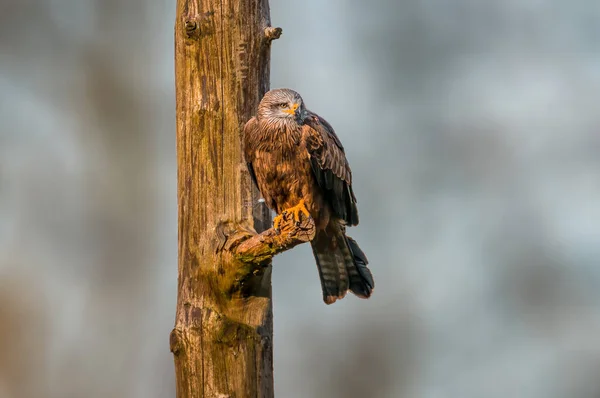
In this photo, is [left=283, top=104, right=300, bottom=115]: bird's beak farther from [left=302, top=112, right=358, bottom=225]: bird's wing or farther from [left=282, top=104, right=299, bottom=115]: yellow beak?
[left=302, top=112, right=358, bottom=225]: bird's wing

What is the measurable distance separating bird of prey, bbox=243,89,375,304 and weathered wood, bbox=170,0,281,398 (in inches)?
13.3

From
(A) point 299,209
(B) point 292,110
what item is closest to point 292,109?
(B) point 292,110

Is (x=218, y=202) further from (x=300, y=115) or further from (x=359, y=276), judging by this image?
(x=359, y=276)

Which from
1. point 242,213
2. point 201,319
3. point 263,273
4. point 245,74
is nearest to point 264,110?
point 245,74

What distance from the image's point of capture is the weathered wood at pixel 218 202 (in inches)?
126

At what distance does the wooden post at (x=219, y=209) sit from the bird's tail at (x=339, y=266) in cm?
70

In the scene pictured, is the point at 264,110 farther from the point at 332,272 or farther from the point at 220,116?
the point at 332,272

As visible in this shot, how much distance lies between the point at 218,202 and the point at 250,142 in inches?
15.7

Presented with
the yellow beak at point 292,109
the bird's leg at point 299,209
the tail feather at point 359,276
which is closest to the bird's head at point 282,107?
the yellow beak at point 292,109

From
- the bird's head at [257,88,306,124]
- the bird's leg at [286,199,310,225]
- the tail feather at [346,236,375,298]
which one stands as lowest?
the tail feather at [346,236,375,298]

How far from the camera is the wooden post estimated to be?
320cm

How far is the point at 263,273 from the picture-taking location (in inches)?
129

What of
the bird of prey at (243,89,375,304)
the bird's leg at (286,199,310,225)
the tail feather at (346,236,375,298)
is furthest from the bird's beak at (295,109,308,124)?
the tail feather at (346,236,375,298)

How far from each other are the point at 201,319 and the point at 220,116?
943 mm
